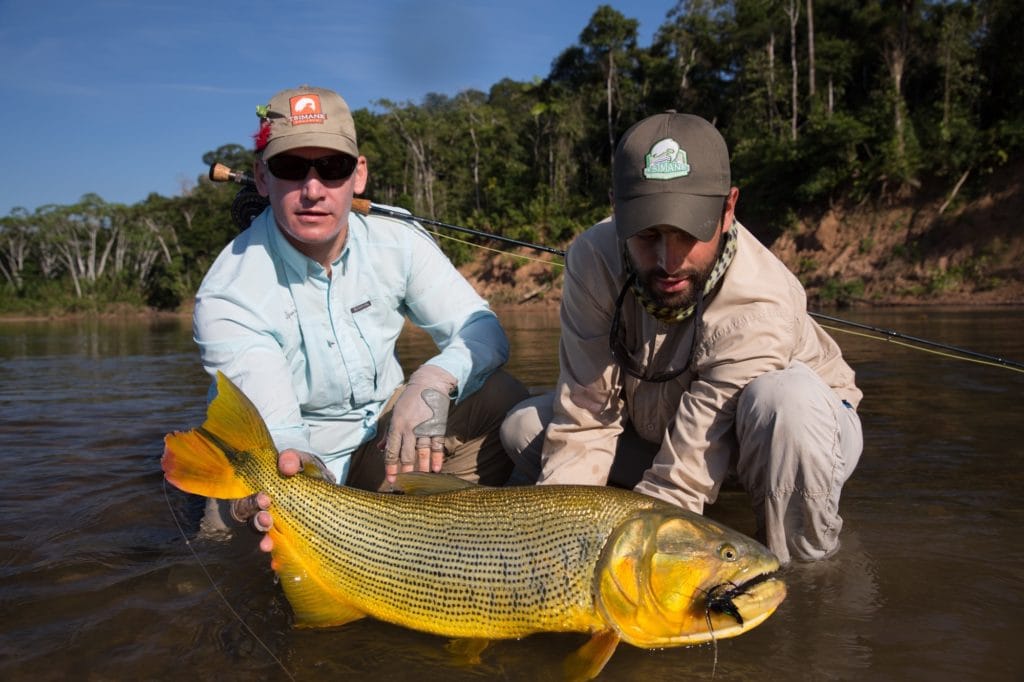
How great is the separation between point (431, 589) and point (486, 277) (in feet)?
113

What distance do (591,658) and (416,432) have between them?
135cm

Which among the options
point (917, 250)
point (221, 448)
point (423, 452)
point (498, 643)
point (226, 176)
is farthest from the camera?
point (917, 250)

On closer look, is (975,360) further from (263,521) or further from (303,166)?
(263,521)

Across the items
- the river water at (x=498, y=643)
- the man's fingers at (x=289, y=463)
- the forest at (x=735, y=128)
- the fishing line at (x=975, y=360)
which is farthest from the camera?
the forest at (x=735, y=128)

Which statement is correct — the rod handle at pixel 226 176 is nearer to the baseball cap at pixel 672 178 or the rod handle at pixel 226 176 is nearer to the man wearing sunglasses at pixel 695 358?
the man wearing sunglasses at pixel 695 358

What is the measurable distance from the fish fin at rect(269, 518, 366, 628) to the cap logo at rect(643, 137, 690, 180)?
1837 millimetres

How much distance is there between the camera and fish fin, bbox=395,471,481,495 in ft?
9.29

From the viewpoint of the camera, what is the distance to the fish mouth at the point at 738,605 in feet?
7.31

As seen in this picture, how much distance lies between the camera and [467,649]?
2531mm

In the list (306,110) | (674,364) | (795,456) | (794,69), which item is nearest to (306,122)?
(306,110)

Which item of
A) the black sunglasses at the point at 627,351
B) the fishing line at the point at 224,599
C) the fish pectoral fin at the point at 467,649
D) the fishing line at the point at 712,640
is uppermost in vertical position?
the black sunglasses at the point at 627,351

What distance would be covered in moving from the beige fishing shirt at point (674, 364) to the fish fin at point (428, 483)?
0.54m

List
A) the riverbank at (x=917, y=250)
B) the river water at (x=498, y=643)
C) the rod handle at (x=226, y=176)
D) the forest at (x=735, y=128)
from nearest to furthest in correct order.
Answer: the river water at (x=498, y=643)
the rod handle at (x=226, y=176)
the riverbank at (x=917, y=250)
the forest at (x=735, y=128)

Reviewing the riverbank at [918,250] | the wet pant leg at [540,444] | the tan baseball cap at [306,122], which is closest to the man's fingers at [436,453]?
the wet pant leg at [540,444]
